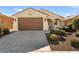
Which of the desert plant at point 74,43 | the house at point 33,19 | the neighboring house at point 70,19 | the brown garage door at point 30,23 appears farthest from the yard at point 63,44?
the brown garage door at point 30,23

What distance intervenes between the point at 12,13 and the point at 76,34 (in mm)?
2067

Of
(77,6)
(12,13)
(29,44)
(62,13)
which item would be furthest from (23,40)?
(77,6)

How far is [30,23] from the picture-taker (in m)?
6.57

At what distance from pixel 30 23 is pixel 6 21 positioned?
2.55 ft

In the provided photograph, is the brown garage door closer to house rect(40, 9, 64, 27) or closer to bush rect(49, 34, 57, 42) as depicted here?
house rect(40, 9, 64, 27)

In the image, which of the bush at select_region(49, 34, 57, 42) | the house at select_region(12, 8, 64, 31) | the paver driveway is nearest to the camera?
the paver driveway

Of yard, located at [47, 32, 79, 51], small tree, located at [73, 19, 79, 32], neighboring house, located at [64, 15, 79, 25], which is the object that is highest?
neighboring house, located at [64, 15, 79, 25]

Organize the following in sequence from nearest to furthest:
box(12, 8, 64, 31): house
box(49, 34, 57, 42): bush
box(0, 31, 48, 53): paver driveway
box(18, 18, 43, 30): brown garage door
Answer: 1. box(0, 31, 48, 53): paver driveway
2. box(49, 34, 57, 42): bush
3. box(12, 8, 64, 31): house
4. box(18, 18, 43, 30): brown garage door

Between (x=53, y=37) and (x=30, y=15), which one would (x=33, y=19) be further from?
(x=53, y=37)

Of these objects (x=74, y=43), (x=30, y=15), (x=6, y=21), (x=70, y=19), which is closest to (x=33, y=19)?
(x=30, y=15)

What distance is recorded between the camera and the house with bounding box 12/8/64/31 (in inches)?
250

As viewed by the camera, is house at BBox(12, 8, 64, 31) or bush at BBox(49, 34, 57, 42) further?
house at BBox(12, 8, 64, 31)

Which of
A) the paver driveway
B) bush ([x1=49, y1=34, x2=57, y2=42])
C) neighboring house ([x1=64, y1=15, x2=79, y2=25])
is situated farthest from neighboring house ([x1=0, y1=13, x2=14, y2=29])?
neighboring house ([x1=64, y1=15, x2=79, y2=25])
